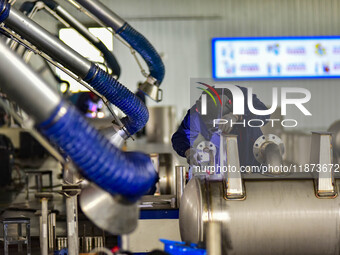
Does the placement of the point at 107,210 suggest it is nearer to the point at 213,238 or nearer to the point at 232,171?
the point at 213,238

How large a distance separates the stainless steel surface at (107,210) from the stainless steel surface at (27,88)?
39 centimetres

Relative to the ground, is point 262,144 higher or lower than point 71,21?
lower

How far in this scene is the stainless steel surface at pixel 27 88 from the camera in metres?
1.79

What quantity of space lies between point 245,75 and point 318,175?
7.66m

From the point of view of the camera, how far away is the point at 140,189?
1985 millimetres

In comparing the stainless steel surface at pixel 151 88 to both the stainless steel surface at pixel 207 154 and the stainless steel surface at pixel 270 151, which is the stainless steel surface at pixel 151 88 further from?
the stainless steel surface at pixel 270 151

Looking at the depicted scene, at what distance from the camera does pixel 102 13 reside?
4.41 meters

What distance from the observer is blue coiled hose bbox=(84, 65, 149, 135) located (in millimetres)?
3404

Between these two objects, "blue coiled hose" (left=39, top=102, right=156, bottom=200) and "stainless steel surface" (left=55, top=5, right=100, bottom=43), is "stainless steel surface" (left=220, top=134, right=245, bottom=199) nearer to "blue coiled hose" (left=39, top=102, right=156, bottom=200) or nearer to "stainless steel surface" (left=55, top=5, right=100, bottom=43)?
"blue coiled hose" (left=39, top=102, right=156, bottom=200)

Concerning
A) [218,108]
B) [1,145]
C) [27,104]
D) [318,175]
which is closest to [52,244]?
[218,108]

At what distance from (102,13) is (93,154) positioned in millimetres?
2781

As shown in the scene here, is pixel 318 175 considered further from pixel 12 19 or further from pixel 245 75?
pixel 245 75

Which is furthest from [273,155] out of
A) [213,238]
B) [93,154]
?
[93,154]

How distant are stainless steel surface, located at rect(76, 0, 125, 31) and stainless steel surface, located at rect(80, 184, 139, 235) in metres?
2.60
